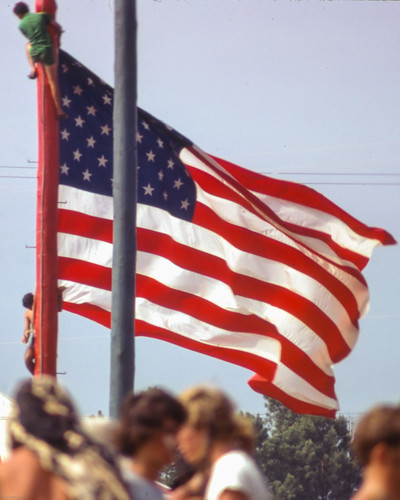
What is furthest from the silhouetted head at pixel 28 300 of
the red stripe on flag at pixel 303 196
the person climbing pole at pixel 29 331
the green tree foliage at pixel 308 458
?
the green tree foliage at pixel 308 458

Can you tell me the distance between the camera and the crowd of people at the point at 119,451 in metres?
4.82

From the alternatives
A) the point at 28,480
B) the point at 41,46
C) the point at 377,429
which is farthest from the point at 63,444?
the point at 41,46

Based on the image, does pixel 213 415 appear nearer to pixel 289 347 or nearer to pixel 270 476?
pixel 289 347

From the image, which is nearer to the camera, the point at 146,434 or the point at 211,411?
the point at 146,434

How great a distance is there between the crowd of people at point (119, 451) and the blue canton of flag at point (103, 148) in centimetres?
668

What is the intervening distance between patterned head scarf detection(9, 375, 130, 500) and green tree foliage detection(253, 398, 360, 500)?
10674 centimetres

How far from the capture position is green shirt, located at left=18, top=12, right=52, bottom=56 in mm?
10555

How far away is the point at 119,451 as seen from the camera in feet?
18.3

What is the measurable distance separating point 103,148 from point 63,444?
778 cm

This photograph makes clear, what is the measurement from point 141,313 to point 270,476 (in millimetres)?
105308

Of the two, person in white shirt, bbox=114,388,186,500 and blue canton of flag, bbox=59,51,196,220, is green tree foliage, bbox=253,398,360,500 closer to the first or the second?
blue canton of flag, bbox=59,51,196,220

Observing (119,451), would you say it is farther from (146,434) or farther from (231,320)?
(231,320)

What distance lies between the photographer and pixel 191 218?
12859 millimetres

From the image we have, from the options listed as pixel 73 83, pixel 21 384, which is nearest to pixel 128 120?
pixel 73 83
